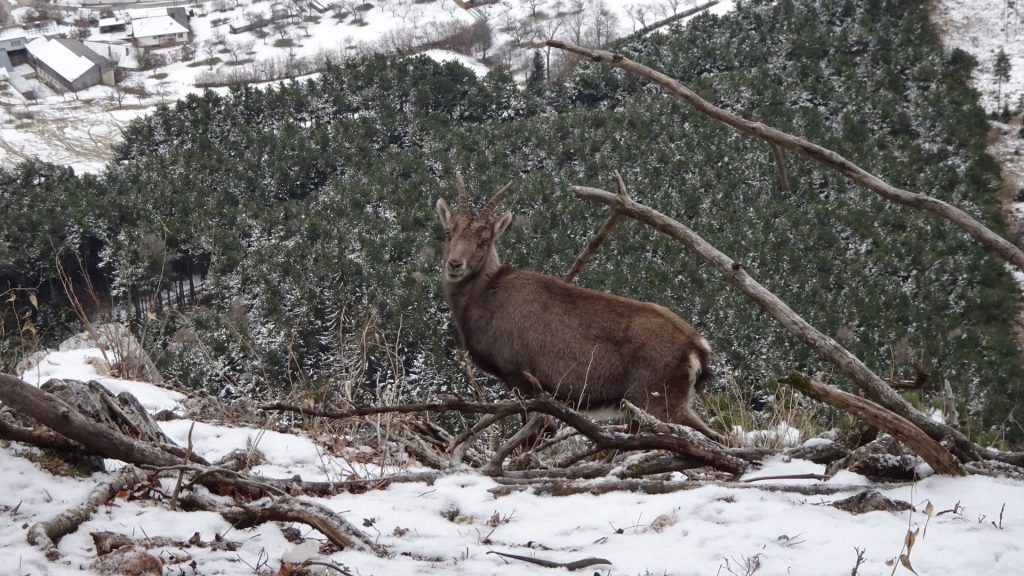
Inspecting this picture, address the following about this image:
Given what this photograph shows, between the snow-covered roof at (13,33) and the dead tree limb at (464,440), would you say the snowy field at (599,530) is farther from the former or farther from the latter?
the snow-covered roof at (13,33)

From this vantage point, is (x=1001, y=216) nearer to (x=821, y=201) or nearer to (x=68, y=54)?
(x=821, y=201)

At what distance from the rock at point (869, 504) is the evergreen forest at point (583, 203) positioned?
16864 millimetres

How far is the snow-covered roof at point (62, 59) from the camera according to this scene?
75688 mm

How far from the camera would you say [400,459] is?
4.49 metres

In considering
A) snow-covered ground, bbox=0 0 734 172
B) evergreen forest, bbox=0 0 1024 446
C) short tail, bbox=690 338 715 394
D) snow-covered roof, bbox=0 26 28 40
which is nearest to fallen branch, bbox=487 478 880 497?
short tail, bbox=690 338 715 394

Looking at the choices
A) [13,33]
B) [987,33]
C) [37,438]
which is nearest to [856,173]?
[37,438]

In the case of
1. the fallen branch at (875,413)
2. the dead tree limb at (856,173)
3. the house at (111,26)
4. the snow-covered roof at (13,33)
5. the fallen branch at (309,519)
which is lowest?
the snow-covered roof at (13,33)

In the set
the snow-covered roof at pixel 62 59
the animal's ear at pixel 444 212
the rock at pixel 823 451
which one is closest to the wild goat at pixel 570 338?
the animal's ear at pixel 444 212

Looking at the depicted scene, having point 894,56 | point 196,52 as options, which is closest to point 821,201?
point 894,56

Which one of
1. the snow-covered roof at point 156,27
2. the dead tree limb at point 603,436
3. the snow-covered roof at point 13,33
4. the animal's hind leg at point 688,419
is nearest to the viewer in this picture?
the dead tree limb at point 603,436

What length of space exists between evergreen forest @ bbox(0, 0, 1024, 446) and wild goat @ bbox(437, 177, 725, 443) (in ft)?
43.1

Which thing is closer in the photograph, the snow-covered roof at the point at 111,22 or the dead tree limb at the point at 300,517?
the dead tree limb at the point at 300,517

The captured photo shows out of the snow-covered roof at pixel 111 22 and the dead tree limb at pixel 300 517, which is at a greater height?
the dead tree limb at pixel 300 517

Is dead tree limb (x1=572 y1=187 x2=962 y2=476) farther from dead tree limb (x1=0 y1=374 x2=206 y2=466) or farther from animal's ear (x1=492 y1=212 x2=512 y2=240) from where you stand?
dead tree limb (x1=0 y1=374 x2=206 y2=466)
